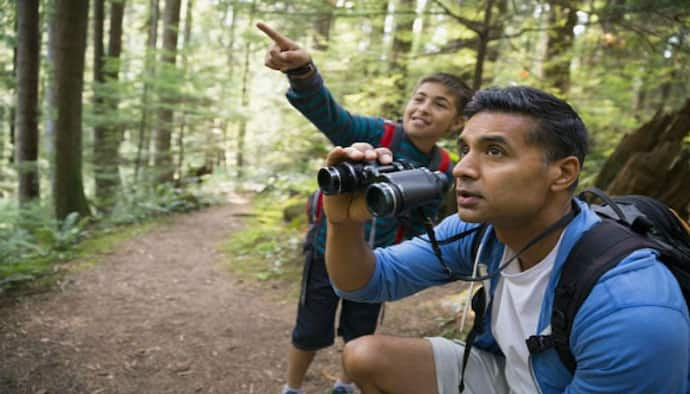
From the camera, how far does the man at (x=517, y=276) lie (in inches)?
54.0

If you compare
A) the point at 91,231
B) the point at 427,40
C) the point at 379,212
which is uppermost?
the point at 427,40

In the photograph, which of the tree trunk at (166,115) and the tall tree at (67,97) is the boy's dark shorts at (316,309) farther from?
the tree trunk at (166,115)

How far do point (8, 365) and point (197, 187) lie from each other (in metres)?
11.7

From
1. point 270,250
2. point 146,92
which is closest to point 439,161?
point 270,250

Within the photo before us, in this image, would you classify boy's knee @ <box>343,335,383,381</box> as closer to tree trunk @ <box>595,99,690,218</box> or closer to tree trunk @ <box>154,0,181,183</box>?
tree trunk @ <box>595,99,690,218</box>

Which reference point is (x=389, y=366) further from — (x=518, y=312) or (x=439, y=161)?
(x=439, y=161)

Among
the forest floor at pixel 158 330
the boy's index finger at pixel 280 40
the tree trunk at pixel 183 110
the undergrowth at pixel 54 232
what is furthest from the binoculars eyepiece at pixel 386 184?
the tree trunk at pixel 183 110

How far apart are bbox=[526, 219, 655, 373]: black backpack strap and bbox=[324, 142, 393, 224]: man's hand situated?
30.5 inches

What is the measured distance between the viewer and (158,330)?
4.51 m

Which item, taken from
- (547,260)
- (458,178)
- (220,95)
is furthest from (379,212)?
(220,95)

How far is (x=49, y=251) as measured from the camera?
620cm

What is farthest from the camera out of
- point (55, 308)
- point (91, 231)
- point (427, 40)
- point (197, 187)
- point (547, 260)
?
point (197, 187)

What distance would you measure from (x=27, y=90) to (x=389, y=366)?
286 inches

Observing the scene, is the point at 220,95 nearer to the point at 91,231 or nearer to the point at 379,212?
the point at 91,231
